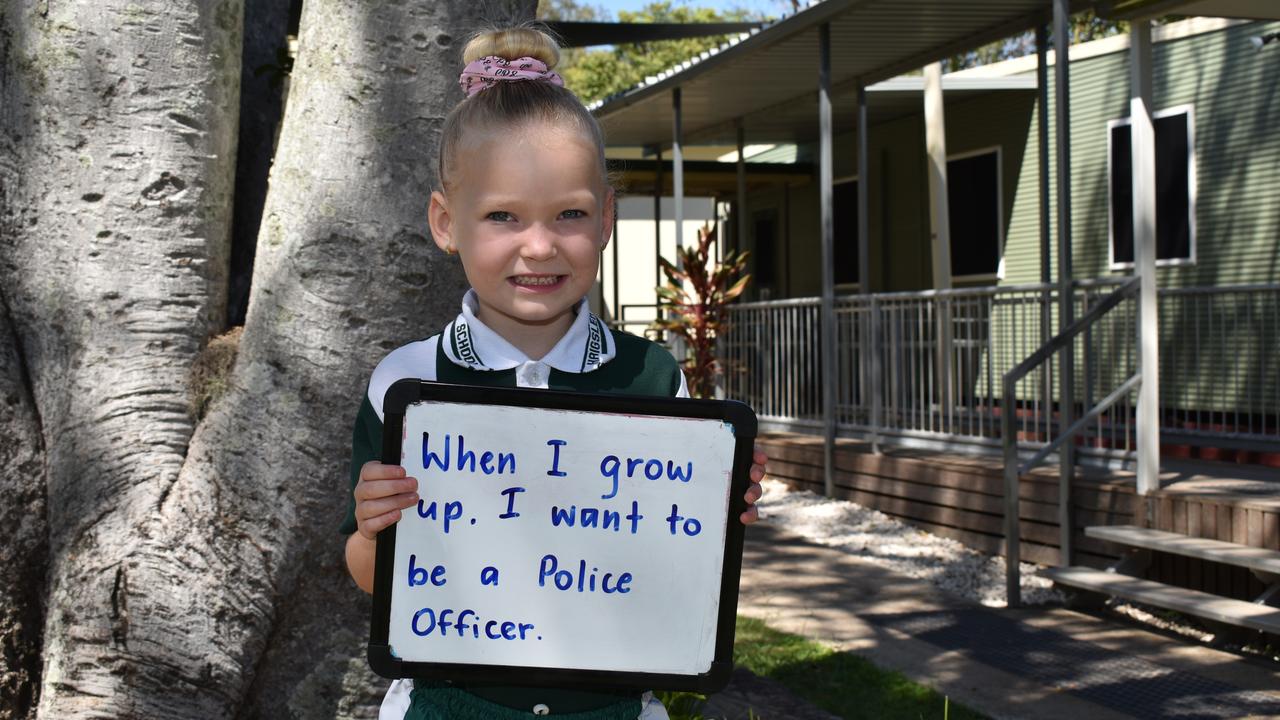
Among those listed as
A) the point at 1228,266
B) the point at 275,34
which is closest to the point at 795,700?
the point at 275,34

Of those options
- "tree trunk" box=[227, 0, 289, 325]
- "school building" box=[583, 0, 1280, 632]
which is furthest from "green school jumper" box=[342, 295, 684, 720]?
"school building" box=[583, 0, 1280, 632]

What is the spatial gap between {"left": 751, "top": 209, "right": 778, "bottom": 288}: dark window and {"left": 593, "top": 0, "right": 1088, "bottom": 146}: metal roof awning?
2791 mm

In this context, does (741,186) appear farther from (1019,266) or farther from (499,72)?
(499,72)

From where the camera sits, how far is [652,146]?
18703 mm

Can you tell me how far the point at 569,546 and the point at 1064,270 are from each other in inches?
263

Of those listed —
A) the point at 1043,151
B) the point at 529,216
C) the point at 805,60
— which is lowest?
the point at 529,216

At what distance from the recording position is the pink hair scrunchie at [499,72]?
2.05 meters

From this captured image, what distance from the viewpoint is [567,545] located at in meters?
2.03

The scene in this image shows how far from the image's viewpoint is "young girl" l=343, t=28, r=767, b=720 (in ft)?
6.50

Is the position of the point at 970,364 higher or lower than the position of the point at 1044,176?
lower

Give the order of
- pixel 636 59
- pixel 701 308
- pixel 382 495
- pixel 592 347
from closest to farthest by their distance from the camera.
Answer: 1. pixel 382 495
2. pixel 592 347
3. pixel 701 308
4. pixel 636 59

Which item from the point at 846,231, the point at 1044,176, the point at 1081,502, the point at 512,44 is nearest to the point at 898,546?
the point at 1081,502

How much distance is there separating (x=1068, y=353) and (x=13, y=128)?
6.44 m

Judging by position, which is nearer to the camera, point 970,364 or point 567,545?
point 567,545
